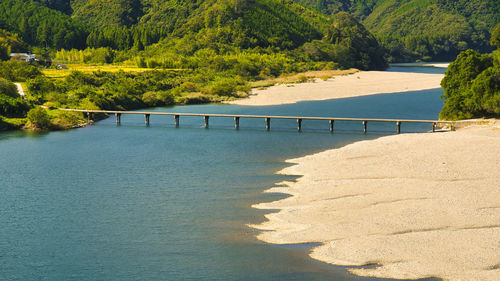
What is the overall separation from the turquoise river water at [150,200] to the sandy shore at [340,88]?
2933 cm

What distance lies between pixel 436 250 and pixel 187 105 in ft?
272

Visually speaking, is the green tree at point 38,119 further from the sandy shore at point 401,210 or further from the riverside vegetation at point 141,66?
the sandy shore at point 401,210

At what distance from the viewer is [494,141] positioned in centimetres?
5638

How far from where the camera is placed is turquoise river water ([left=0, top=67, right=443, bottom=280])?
31047 mm

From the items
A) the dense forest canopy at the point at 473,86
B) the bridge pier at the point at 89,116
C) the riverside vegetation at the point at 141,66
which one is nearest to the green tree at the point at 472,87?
the dense forest canopy at the point at 473,86

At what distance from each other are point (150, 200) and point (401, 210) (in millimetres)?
19083

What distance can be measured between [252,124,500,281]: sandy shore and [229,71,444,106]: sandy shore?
56.9 m

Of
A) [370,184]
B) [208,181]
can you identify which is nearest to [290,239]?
[370,184]

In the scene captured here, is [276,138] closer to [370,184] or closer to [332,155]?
[332,155]

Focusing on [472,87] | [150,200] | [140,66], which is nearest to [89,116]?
[150,200]

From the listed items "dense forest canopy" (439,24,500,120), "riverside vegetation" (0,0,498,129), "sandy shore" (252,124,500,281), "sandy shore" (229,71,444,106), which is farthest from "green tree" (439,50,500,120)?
"riverside vegetation" (0,0,498,129)

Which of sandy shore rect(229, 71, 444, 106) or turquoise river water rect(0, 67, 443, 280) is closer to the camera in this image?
turquoise river water rect(0, 67, 443, 280)

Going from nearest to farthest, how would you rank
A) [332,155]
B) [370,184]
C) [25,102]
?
[370,184] → [332,155] → [25,102]

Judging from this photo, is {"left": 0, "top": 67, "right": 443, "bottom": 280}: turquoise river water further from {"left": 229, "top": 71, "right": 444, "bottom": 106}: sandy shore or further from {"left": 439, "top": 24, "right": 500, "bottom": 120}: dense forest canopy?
{"left": 229, "top": 71, "right": 444, "bottom": 106}: sandy shore
